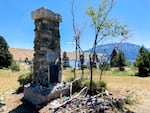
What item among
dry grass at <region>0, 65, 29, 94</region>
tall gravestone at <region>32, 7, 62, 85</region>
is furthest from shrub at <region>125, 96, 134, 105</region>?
dry grass at <region>0, 65, 29, 94</region>

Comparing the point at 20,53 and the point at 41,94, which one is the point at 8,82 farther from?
the point at 20,53

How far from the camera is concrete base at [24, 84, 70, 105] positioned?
431 inches

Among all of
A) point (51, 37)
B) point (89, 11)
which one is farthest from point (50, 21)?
point (89, 11)

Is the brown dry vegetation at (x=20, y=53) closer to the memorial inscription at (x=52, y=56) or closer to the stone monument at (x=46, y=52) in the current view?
the stone monument at (x=46, y=52)

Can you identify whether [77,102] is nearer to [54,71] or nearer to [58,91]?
[58,91]

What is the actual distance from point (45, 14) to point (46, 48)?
5.72 feet

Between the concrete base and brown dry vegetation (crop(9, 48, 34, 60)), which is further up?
brown dry vegetation (crop(9, 48, 34, 60))

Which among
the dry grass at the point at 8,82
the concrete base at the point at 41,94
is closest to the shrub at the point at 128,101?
the concrete base at the point at 41,94

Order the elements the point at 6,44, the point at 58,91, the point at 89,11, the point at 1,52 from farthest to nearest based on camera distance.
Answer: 1. the point at 6,44
2. the point at 1,52
3. the point at 89,11
4. the point at 58,91

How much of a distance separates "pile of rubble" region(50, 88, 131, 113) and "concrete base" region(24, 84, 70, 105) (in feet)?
2.10

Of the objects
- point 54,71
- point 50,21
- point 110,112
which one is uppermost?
point 50,21

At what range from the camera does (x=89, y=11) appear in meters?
13.2

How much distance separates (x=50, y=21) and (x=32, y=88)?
3.60 meters

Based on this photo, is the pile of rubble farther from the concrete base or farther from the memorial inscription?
the memorial inscription
